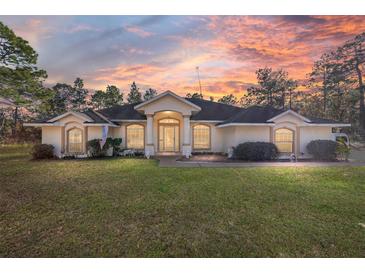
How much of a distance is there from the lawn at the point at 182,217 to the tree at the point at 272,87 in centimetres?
2797

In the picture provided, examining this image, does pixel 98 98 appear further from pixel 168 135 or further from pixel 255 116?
pixel 255 116

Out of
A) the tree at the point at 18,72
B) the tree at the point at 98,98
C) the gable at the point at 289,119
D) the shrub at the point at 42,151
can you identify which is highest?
the tree at the point at 98,98

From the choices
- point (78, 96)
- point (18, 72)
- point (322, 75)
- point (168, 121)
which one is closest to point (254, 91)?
point (322, 75)

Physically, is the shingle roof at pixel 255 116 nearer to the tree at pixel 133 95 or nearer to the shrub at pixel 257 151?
the shrub at pixel 257 151

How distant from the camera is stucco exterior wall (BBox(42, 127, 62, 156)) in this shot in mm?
12953

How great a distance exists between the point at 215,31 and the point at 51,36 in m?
9.79

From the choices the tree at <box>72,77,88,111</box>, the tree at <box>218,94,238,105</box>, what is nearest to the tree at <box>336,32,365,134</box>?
the tree at <box>218,94,238,105</box>

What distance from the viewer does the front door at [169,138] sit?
1478 cm

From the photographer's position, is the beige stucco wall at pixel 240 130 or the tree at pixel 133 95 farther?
the tree at pixel 133 95

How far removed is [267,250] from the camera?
294 cm

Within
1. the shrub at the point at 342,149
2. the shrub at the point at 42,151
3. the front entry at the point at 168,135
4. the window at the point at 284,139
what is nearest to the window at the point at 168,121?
the front entry at the point at 168,135

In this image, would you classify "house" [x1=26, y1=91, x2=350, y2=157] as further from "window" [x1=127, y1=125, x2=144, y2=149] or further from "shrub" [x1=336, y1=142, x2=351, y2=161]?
"shrub" [x1=336, y1=142, x2=351, y2=161]

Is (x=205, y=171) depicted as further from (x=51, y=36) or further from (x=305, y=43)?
(x=51, y=36)

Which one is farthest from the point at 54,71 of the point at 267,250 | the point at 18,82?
the point at 267,250
